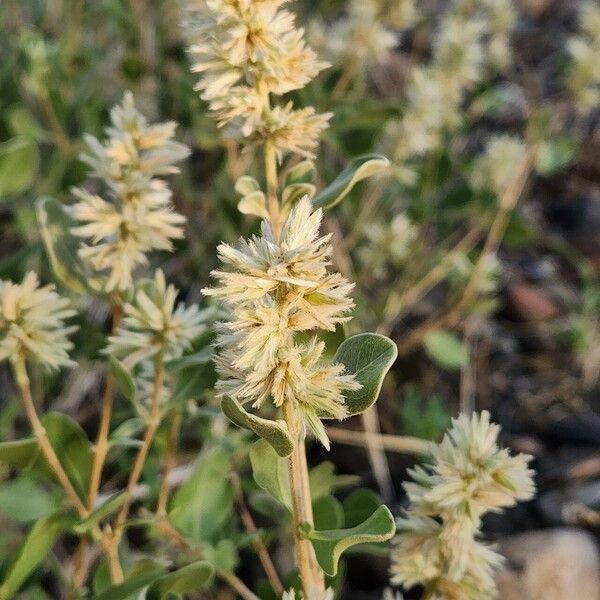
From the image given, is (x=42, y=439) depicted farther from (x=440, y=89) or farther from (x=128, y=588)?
(x=440, y=89)

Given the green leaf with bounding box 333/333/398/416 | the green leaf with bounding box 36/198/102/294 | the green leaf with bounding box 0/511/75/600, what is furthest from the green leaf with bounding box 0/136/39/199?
the green leaf with bounding box 333/333/398/416

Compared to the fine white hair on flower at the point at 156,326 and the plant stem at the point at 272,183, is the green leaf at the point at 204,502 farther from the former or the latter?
the plant stem at the point at 272,183

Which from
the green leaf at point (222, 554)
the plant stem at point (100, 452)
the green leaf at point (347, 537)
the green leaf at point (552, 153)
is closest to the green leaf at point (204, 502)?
the green leaf at point (222, 554)

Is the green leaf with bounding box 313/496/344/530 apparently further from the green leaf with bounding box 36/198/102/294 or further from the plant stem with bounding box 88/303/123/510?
the green leaf with bounding box 36/198/102/294

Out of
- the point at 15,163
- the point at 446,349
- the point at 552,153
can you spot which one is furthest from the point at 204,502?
the point at 552,153

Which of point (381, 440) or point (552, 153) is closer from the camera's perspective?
point (381, 440)

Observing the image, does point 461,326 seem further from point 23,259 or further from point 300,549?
point 300,549
